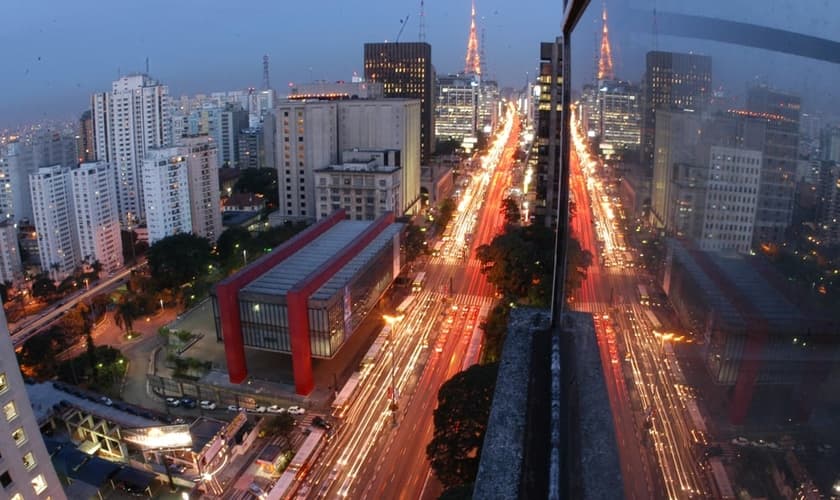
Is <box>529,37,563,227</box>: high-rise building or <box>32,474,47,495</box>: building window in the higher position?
<box>529,37,563,227</box>: high-rise building

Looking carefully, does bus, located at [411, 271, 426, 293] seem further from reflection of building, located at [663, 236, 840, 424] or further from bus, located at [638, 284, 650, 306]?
reflection of building, located at [663, 236, 840, 424]

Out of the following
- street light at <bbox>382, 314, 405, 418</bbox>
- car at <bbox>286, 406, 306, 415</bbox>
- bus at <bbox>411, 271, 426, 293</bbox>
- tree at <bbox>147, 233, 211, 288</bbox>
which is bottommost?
car at <bbox>286, 406, 306, 415</bbox>

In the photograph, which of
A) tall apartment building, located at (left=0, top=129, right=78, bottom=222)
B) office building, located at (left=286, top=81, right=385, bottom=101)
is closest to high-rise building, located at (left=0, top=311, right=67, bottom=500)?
tall apartment building, located at (left=0, top=129, right=78, bottom=222)

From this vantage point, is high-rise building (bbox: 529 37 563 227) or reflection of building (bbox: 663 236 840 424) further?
high-rise building (bbox: 529 37 563 227)

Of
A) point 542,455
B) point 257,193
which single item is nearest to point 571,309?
point 542,455

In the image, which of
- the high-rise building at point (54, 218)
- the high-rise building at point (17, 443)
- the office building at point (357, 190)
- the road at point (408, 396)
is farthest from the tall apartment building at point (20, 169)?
the high-rise building at point (17, 443)

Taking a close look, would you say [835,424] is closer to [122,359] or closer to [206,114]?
[122,359]
